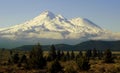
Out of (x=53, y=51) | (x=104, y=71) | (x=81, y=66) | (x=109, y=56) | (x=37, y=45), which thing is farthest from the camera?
(x=53, y=51)

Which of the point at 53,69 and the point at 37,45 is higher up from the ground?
the point at 37,45

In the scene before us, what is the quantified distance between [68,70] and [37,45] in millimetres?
30912

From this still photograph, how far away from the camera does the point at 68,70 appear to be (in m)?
63.4

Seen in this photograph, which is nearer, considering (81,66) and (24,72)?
(24,72)

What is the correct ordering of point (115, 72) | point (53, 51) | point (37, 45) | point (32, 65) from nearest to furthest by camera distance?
point (115, 72), point (32, 65), point (37, 45), point (53, 51)

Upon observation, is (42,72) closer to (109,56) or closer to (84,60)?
(84,60)

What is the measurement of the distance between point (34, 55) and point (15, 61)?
30.8 metres

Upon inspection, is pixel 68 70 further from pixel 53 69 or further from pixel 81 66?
pixel 81 66

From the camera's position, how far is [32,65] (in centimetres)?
8619

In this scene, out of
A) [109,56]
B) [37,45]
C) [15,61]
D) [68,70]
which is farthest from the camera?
[15,61]

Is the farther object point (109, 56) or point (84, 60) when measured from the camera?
point (109, 56)

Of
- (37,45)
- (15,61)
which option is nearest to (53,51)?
(15,61)

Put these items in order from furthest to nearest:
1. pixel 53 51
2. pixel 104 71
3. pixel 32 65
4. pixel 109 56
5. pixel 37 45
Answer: pixel 53 51 < pixel 109 56 < pixel 37 45 < pixel 32 65 < pixel 104 71

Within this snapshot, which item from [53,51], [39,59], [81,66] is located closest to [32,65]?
[39,59]
